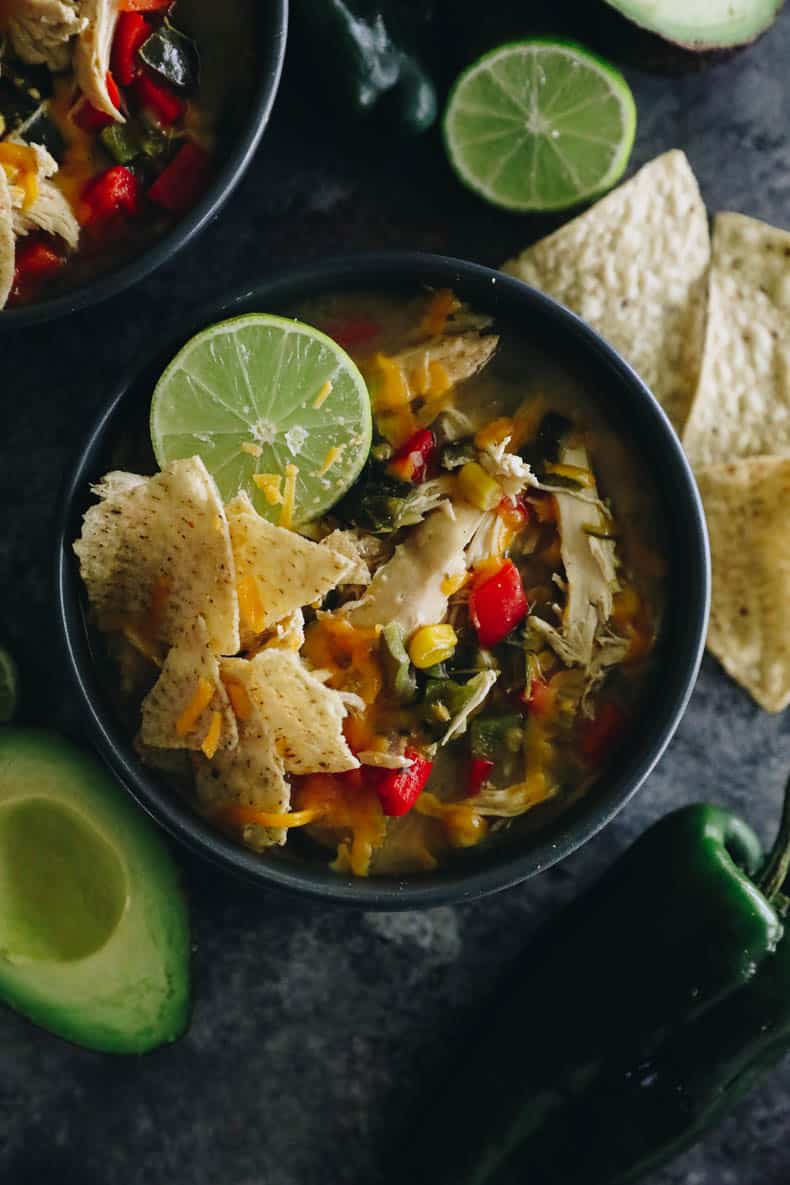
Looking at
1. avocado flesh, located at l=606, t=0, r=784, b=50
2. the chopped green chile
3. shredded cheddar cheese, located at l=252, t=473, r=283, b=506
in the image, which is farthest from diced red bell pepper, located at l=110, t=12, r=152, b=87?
avocado flesh, located at l=606, t=0, r=784, b=50

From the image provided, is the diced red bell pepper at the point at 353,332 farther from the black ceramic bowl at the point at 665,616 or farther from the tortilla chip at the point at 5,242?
the tortilla chip at the point at 5,242

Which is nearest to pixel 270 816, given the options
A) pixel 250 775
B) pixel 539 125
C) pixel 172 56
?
pixel 250 775

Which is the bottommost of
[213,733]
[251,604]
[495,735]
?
[495,735]

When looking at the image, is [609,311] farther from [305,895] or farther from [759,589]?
[305,895]

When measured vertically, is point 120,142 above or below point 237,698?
above

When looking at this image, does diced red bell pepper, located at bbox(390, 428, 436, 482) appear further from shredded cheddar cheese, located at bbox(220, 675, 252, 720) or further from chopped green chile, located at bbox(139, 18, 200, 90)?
chopped green chile, located at bbox(139, 18, 200, 90)

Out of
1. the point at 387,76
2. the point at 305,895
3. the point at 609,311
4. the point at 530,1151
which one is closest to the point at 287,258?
the point at 387,76

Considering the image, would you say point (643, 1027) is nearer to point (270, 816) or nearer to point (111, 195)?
point (270, 816)

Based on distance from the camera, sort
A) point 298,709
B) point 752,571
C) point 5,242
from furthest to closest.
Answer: point 752,571
point 5,242
point 298,709
